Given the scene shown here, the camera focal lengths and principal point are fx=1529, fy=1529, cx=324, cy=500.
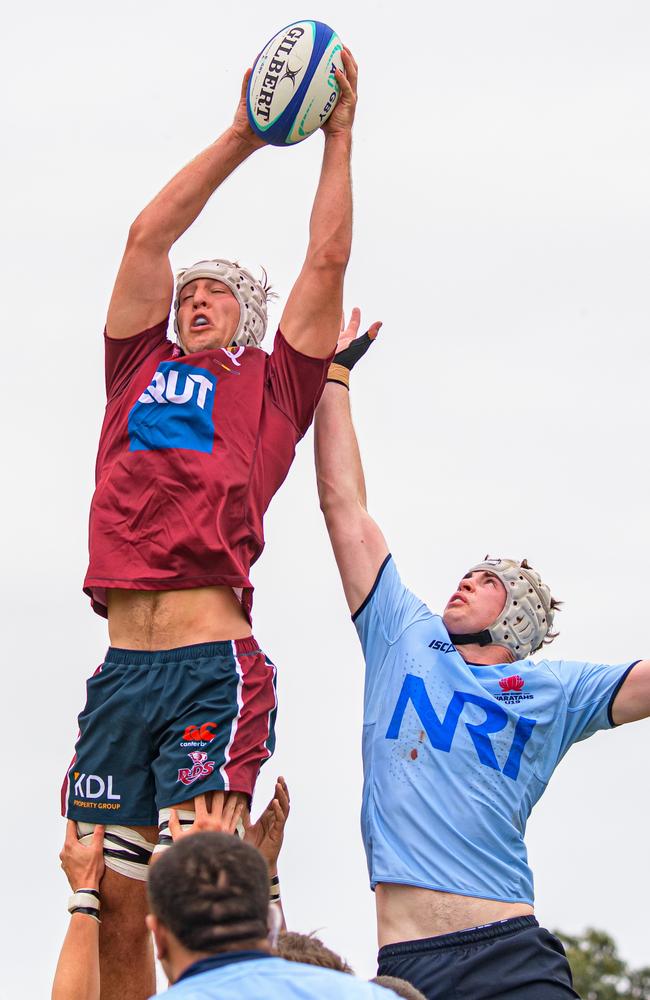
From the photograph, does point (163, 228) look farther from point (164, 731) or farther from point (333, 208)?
point (164, 731)

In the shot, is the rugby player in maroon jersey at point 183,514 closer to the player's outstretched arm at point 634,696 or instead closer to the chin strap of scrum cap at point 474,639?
the chin strap of scrum cap at point 474,639

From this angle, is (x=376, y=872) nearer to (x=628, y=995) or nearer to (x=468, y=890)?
(x=468, y=890)

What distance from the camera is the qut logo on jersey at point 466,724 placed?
7469 millimetres

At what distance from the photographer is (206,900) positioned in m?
3.97

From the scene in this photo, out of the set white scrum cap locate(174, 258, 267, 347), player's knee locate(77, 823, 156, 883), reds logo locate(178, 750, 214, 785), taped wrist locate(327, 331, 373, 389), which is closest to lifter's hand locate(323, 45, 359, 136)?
white scrum cap locate(174, 258, 267, 347)

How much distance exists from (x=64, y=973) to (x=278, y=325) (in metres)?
2.98

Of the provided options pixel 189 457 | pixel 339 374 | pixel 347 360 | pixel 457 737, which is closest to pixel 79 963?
pixel 189 457

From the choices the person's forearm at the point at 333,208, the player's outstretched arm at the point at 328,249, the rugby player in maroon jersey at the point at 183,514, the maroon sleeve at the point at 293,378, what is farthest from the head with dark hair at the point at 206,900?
the person's forearm at the point at 333,208

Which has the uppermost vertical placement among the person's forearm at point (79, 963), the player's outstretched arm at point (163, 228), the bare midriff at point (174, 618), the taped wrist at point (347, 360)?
the player's outstretched arm at point (163, 228)

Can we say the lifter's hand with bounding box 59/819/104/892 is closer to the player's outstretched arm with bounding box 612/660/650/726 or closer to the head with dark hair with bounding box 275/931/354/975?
the head with dark hair with bounding box 275/931/354/975

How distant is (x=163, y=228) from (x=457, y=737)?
111 inches

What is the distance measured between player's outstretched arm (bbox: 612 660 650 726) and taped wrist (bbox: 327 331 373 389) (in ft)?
7.03

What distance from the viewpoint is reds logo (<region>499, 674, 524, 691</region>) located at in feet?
25.3

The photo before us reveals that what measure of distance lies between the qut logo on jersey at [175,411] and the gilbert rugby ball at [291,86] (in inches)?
44.3
